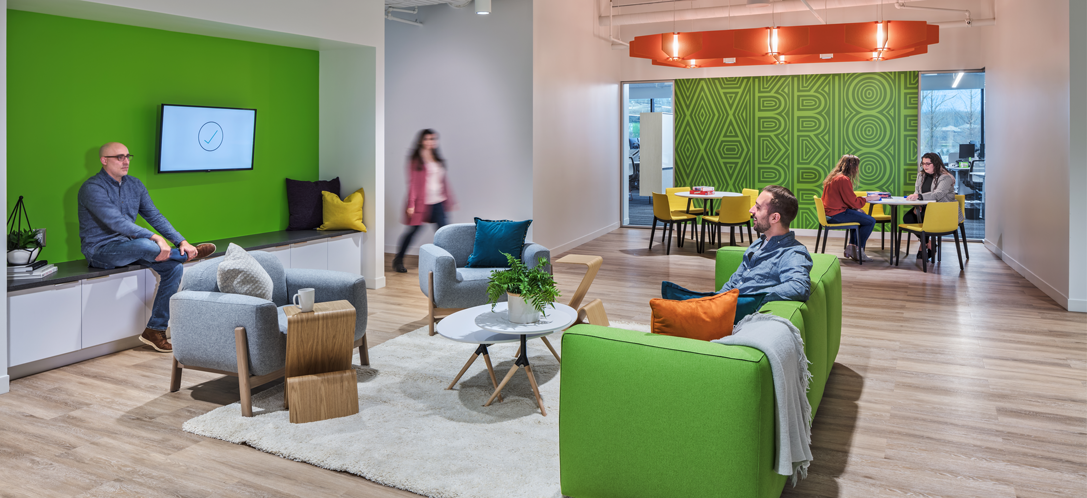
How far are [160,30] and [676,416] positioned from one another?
5581 mm

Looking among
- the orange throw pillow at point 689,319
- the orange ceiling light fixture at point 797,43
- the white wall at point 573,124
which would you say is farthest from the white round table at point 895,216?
the orange throw pillow at point 689,319

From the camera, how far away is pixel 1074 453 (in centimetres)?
358

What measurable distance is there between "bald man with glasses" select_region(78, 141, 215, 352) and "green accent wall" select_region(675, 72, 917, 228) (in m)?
9.40

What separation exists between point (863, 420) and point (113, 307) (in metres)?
4.84

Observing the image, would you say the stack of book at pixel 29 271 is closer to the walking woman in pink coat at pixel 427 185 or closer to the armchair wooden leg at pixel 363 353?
the armchair wooden leg at pixel 363 353

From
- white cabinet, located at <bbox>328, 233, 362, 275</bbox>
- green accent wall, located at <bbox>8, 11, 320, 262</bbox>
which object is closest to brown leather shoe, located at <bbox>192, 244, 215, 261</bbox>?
green accent wall, located at <bbox>8, 11, 320, 262</bbox>

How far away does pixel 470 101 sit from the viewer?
9.38m

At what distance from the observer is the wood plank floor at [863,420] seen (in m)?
3.28

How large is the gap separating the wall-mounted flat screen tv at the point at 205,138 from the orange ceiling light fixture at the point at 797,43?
494 centimetres

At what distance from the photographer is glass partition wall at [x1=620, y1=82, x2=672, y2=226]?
43.3 ft

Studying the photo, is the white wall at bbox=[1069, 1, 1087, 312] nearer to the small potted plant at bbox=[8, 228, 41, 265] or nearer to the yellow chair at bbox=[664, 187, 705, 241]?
the yellow chair at bbox=[664, 187, 705, 241]

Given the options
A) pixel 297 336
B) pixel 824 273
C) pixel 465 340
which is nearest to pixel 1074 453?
pixel 824 273

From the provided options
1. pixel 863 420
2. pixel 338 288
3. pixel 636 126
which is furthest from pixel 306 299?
pixel 636 126

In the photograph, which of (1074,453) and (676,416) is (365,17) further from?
(1074,453)
